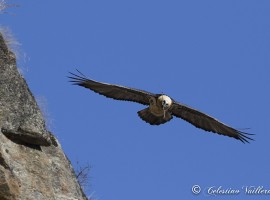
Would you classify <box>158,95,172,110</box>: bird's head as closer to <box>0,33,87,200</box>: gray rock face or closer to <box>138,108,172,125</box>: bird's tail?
<box>138,108,172,125</box>: bird's tail

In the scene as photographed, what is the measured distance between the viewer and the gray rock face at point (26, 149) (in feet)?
28.7

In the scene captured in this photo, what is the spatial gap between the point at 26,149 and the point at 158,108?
5.30m

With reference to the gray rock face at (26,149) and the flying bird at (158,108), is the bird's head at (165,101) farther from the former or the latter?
the gray rock face at (26,149)

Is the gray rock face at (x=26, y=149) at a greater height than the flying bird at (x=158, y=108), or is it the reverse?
the flying bird at (x=158, y=108)

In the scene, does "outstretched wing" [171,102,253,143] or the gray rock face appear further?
"outstretched wing" [171,102,253,143]

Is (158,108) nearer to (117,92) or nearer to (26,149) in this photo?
(117,92)

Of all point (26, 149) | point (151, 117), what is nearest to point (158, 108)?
point (151, 117)

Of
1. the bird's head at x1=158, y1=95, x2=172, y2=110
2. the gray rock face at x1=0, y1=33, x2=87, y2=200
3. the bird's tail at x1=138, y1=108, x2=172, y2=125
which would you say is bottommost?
the gray rock face at x1=0, y1=33, x2=87, y2=200

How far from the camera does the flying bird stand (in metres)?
14.2

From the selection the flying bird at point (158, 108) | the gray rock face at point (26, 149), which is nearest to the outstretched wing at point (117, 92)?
the flying bird at point (158, 108)

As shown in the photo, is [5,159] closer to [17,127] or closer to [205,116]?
[17,127]

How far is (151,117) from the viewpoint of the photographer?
14477 mm

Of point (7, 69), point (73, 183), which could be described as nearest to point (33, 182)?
point (73, 183)

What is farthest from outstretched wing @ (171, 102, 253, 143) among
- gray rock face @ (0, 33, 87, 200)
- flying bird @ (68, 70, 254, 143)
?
gray rock face @ (0, 33, 87, 200)
